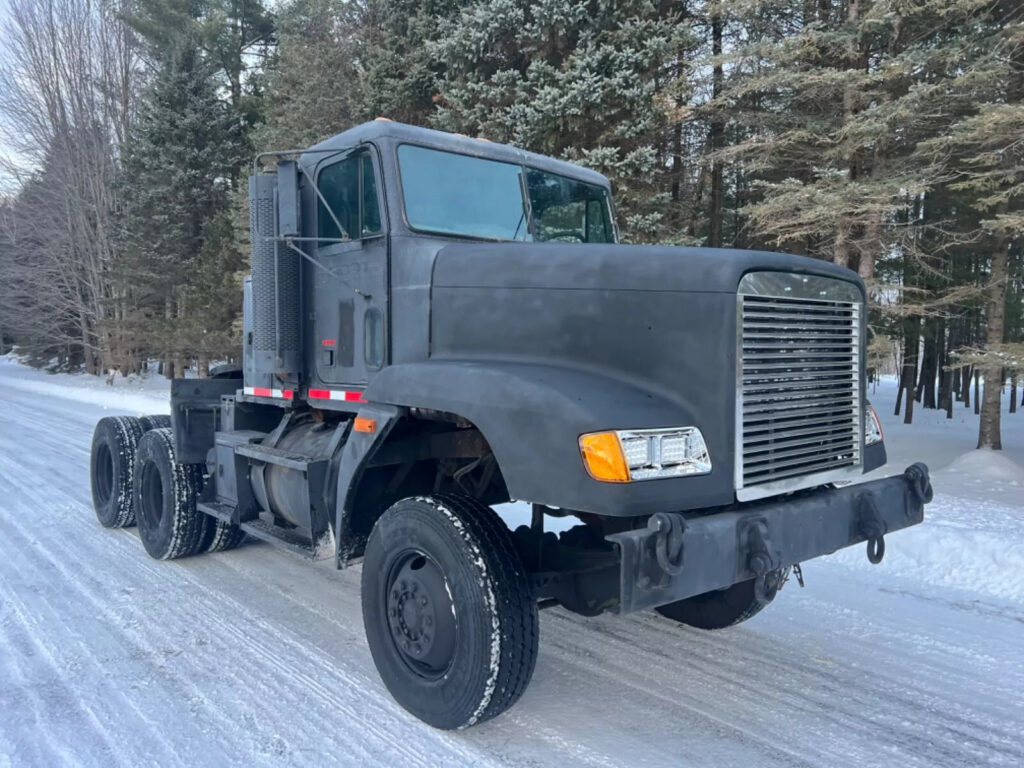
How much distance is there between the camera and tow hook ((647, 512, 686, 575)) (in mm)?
2514

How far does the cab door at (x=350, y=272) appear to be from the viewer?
13.2 feet

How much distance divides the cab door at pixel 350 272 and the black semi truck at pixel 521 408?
2 centimetres

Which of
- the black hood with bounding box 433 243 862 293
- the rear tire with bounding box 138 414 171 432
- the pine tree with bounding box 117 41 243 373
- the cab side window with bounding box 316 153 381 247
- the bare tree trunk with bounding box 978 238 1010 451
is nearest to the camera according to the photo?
the black hood with bounding box 433 243 862 293

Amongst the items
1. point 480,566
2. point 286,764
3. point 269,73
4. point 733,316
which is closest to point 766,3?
point 733,316

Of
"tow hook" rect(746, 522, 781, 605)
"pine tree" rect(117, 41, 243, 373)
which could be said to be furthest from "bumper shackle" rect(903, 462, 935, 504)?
"pine tree" rect(117, 41, 243, 373)

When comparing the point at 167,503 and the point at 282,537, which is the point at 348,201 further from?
the point at 167,503

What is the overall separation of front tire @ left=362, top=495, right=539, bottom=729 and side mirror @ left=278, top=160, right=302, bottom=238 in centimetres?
168

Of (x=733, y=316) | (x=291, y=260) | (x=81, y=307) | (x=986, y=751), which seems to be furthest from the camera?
(x=81, y=307)

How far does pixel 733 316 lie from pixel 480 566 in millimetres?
1378

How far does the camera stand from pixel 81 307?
28.3 metres

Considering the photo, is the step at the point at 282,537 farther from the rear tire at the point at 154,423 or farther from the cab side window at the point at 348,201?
the rear tire at the point at 154,423

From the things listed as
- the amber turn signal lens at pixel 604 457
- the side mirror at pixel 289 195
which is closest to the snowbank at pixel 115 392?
the side mirror at pixel 289 195

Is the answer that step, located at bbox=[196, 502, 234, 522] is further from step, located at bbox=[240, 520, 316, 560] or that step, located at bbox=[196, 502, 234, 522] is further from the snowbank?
the snowbank

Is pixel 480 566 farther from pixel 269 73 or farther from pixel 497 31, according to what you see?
pixel 269 73
